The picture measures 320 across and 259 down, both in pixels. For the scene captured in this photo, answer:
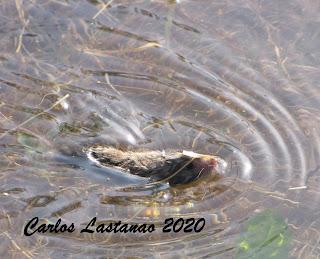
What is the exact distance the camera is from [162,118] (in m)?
7.24

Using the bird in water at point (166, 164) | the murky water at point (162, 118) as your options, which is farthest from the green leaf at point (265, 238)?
the bird in water at point (166, 164)

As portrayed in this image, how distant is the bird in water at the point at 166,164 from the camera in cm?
657

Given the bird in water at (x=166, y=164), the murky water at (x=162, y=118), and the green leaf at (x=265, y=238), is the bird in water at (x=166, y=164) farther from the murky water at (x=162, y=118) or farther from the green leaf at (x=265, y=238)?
the green leaf at (x=265, y=238)

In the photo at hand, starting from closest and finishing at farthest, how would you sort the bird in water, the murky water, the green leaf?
the green leaf
the murky water
the bird in water

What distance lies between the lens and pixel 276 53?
26.1ft

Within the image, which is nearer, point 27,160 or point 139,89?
point 27,160

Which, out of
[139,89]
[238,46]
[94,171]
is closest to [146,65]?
[139,89]

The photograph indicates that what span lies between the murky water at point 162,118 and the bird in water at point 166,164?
10 cm

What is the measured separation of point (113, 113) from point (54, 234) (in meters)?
1.58

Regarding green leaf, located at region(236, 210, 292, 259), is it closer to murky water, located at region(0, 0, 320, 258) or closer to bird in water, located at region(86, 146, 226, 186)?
murky water, located at region(0, 0, 320, 258)

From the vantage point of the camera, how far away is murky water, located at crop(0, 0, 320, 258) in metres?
6.27

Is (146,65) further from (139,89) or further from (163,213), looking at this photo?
(163,213)

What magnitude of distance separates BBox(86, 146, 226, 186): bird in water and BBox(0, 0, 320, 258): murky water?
10 cm

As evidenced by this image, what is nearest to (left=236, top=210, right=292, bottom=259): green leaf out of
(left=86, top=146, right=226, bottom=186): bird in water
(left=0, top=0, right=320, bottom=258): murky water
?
(left=0, top=0, right=320, bottom=258): murky water
